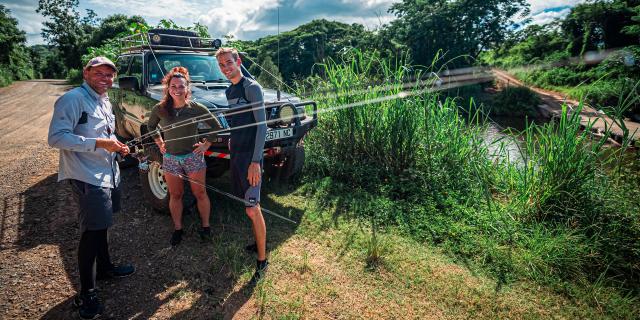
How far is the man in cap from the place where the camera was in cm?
220

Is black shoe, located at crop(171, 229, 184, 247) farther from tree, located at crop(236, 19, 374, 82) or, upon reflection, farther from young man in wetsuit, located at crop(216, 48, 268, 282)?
tree, located at crop(236, 19, 374, 82)

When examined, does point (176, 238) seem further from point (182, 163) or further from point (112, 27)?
point (112, 27)

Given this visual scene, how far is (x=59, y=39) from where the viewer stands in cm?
3672

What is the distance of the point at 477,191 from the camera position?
450cm

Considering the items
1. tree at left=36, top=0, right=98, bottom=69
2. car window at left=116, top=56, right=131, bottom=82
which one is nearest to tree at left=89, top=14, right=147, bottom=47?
tree at left=36, top=0, right=98, bottom=69

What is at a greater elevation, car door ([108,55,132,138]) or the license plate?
car door ([108,55,132,138])

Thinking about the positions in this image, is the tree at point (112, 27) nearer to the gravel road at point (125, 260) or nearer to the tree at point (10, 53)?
the tree at point (10, 53)

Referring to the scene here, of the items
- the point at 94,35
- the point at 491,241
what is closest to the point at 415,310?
the point at 491,241

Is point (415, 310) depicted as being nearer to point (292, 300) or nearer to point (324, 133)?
point (292, 300)

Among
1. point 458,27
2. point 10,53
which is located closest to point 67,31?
point 10,53

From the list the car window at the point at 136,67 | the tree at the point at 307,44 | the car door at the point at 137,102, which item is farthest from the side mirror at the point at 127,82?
the tree at the point at 307,44

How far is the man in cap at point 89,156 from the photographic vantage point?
220 cm

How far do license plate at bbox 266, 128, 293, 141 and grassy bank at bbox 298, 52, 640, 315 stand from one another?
3.53 ft

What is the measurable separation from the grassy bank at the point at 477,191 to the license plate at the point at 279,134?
1.08 m
